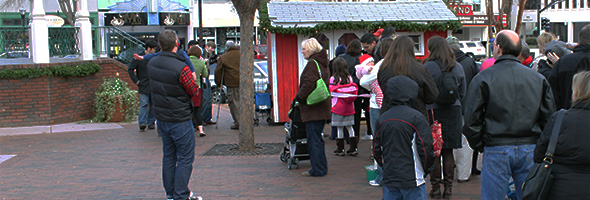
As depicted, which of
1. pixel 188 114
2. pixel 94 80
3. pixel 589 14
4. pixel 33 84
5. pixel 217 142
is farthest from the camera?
pixel 589 14

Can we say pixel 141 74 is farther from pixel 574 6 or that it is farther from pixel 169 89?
pixel 574 6

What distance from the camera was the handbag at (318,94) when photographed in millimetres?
7035

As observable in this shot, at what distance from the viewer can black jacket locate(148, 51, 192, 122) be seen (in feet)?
19.2

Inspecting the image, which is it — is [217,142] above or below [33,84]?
below

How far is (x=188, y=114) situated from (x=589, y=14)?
186 ft

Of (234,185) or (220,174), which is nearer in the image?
(234,185)

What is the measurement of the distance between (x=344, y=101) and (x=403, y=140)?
3.67 m

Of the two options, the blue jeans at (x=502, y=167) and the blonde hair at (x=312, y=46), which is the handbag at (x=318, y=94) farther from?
the blue jeans at (x=502, y=167)

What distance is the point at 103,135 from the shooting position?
36.3ft

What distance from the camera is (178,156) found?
6051 mm

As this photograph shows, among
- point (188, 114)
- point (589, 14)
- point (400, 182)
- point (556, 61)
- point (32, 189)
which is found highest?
point (589, 14)

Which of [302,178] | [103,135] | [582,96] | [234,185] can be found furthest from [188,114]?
[103,135]

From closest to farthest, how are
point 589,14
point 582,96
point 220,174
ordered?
point 582,96, point 220,174, point 589,14

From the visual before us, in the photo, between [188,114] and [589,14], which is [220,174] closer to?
[188,114]
